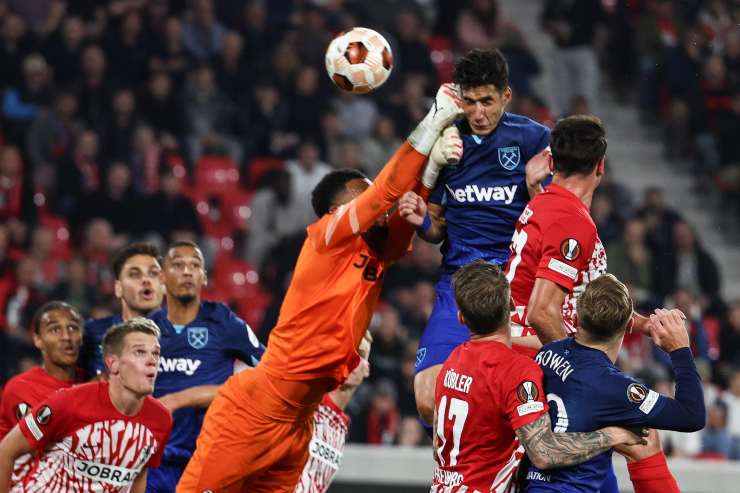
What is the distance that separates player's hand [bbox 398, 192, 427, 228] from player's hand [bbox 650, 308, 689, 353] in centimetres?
118

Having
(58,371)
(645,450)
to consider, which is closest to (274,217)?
(58,371)

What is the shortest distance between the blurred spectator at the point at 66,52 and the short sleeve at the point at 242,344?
288 inches

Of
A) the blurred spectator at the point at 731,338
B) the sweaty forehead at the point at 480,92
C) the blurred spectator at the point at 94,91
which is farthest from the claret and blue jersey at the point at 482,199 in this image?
the blurred spectator at the point at 94,91

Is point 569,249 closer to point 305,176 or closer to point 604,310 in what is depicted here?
point 604,310

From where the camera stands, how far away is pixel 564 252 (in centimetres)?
586

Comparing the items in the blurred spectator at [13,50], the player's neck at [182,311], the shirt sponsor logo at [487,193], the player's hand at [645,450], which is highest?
the blurred spectator at [13,50]

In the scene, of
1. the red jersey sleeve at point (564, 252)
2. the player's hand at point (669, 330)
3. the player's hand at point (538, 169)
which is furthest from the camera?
the player's hand at point (538, 169)

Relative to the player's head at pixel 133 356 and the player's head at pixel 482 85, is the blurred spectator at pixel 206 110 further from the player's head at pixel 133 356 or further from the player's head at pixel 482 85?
the player's head at pixel 482 85

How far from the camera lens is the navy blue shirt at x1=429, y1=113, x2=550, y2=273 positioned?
21.6 ft

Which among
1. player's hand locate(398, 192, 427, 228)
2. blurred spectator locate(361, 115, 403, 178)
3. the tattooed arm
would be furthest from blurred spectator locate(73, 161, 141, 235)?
the tattooed arm

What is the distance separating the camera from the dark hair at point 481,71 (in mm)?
6359

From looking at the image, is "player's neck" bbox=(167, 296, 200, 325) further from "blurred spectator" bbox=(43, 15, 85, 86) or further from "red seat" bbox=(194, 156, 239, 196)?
"blurred spectator" bbox=(43, 15, 85, 86)

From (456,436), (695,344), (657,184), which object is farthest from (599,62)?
(456,436)

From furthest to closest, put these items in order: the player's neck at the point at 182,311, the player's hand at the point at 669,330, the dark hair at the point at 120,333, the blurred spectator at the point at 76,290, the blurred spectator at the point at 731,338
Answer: the blurred spectator at the point at 731,338
the blurred spectator at the point at 76,290
the player's neck at the point at 182,311
the dark hair at the point at 120,333
the player's hand at the point at 669,330
